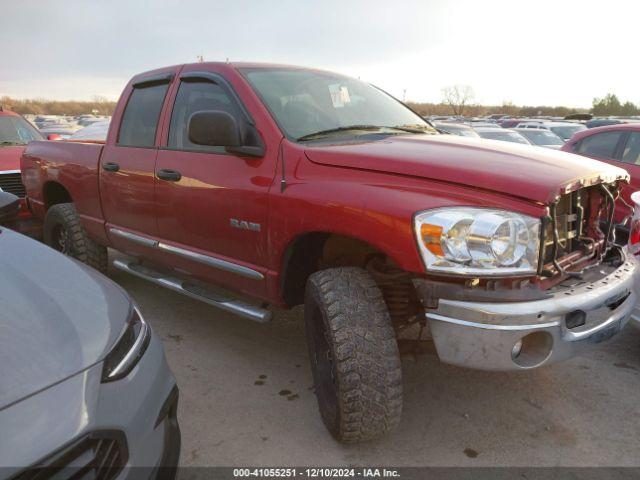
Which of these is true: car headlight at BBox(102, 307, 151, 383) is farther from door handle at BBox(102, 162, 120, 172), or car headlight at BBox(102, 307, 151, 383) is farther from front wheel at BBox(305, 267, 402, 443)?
door handle at BBox(102, 162, 120, 172)

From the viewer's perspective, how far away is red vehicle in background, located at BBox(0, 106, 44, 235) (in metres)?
5.50

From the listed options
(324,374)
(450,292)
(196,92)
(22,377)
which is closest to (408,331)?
(324,374)

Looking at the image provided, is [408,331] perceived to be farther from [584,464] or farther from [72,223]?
[72,223]

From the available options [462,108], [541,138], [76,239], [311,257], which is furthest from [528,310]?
[462,108]

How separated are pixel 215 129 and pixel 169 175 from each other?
2.42 feet

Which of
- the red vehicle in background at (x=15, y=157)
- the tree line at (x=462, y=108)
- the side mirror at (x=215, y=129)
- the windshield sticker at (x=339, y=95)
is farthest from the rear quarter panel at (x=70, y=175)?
the tree line at (x=462, y=108)

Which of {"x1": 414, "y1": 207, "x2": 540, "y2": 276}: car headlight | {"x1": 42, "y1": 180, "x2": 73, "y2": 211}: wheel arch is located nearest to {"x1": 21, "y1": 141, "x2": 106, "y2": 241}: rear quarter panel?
{"x1": 42, "y1": 180, "x2": 73, "y2": 211}: wheel arch

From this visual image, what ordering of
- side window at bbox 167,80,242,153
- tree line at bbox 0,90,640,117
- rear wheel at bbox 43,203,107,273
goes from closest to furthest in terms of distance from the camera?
1. side window at bbox 167,80,242,153
2. rear wheel at bbox 43,203,107,273
3. tree line at bbox 0,90,640,117

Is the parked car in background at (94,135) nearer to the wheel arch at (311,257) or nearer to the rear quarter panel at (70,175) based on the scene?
the rear quarter panel at (70,175)

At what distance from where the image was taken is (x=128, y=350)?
1722 millimetres

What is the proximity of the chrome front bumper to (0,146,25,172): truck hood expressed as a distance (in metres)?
5.81

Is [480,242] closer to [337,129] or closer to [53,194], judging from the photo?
[337,129]

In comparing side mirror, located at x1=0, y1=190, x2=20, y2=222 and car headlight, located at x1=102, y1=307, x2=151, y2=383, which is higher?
side mirror, located at x1=0, y1=190, x2=20, y2=222

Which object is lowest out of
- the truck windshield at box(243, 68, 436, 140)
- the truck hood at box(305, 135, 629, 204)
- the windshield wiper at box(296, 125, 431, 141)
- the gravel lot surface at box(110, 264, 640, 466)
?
the gravel lot surface at box(110, 264, 640, 466)
